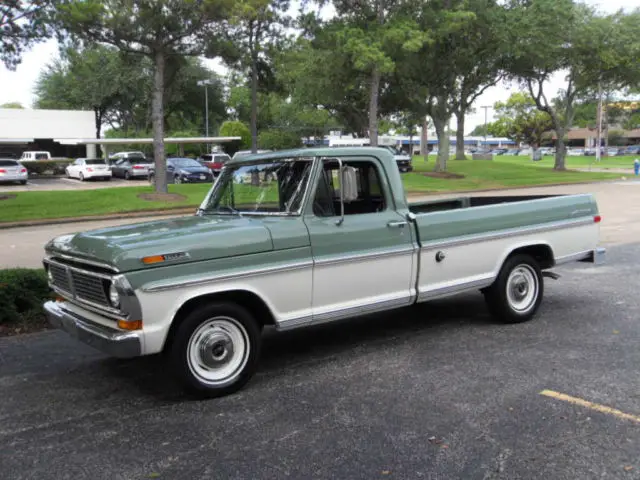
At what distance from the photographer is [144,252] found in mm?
4238

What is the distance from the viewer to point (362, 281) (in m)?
5.27

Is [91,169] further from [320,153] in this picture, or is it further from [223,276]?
[223,276]

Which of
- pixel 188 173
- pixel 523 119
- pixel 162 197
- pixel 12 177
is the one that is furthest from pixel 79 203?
pixel 523 119

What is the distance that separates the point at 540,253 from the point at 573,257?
41 cm

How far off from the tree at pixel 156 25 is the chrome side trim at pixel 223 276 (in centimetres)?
1783

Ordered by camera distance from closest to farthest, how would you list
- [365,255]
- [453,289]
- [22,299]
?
[365,255]
[453,289]
[22,299]

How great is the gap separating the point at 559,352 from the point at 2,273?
5.96 metres

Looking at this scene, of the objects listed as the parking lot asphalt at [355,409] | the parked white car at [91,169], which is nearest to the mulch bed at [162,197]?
the parked white car at [91,169]

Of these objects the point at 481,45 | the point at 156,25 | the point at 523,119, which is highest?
the point at 523,119

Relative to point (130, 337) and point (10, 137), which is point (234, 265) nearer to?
point (130, 337)

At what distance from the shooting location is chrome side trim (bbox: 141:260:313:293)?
4230 mm

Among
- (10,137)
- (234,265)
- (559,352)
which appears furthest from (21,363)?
(10,137)

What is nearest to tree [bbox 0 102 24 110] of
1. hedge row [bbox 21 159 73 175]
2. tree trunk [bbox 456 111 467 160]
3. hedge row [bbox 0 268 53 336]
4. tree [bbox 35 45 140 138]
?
tree [bbox 35 45 140 138]

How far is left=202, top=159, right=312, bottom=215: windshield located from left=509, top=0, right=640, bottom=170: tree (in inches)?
1045
